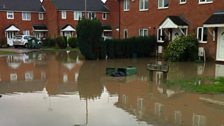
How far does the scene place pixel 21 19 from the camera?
187 feet

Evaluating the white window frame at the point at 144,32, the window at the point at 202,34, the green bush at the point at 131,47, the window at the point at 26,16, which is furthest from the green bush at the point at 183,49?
the window at the point at 26,16

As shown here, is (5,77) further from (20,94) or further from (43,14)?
Answer: (43,14)

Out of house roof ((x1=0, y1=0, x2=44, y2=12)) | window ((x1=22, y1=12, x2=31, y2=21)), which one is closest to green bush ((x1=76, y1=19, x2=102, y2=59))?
window ((x1=22, y1=12, x2=31, y2=21))

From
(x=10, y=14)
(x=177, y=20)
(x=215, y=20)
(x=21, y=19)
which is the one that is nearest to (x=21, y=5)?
(x=21, y=19)

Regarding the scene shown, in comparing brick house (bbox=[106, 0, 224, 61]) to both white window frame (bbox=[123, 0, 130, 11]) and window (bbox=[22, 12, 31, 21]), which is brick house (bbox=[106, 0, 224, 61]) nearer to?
white window frame (bbox=[123, 0, 130, 11])

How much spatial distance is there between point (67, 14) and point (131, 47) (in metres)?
29.7

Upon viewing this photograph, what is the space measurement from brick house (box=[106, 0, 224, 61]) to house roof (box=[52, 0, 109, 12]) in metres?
21.1

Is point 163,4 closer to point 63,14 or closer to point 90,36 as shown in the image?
point 90,36

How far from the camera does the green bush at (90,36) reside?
1079 inches

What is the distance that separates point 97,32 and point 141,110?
17.1 m

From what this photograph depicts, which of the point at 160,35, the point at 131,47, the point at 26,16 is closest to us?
the point at 131,47

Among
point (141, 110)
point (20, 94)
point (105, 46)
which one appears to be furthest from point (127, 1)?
point (141, 110)

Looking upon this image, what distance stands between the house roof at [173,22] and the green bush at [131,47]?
2.22 meters

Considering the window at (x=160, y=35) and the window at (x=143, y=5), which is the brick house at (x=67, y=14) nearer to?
the window at (x=143, y=5)
